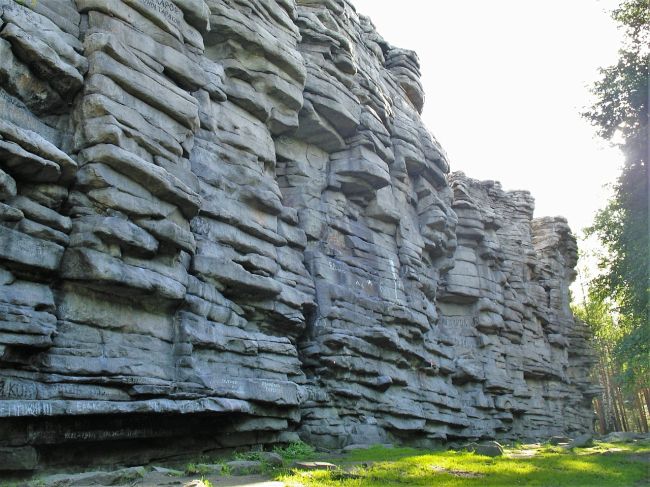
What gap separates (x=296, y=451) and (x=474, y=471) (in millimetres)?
4823

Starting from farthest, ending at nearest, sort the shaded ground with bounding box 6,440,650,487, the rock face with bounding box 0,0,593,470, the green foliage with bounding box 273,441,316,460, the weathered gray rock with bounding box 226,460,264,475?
the green foliage with bounding box 273,441,316,460, the weathered gray rock with bounding box 226,460,264,475, the rock face with bounding box 0,0,593,470, the shaded ground with bounding box 6,440,650,487

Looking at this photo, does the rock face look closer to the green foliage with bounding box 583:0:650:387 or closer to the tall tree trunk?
the green foliage with bounding box 583:0:650:387

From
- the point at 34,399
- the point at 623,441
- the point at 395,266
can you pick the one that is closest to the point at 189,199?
the point at 34,399

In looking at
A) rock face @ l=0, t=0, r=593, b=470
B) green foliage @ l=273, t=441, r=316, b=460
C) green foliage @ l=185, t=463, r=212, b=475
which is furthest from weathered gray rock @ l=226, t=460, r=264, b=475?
green foliage @ l=273, t=441, r=316, b=460

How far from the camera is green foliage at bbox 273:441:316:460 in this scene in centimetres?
1574

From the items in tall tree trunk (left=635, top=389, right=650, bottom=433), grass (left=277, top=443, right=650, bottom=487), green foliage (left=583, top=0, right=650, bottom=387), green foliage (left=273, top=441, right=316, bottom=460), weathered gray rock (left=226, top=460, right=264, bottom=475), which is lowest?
grass (left=277, top=443, right=650, bottom=487)

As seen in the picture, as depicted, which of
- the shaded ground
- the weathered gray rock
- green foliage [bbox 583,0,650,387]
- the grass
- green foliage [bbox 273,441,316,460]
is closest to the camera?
the shaded ground

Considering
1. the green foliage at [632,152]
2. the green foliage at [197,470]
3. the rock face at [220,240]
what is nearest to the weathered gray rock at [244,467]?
the green foliage at [197,470]

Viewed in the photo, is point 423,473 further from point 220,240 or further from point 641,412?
point 641,412

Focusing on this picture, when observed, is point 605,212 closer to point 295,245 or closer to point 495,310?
point 495,310

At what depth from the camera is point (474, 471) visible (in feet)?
45.5

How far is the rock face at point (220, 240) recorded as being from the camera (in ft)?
38.6

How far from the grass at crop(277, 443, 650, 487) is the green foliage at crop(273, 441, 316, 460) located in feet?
3.47

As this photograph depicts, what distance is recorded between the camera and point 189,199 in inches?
576
